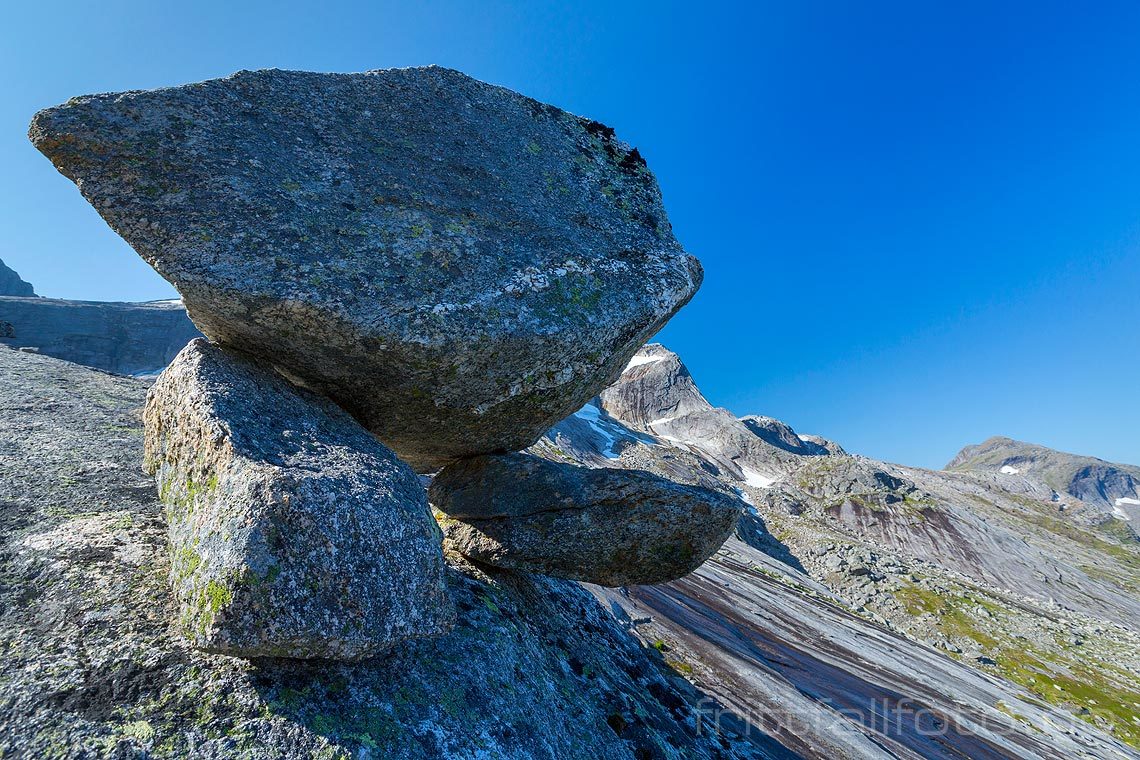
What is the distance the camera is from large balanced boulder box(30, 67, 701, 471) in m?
8.90

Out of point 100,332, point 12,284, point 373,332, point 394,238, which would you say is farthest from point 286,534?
point 12,284

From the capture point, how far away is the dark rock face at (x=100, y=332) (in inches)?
4122

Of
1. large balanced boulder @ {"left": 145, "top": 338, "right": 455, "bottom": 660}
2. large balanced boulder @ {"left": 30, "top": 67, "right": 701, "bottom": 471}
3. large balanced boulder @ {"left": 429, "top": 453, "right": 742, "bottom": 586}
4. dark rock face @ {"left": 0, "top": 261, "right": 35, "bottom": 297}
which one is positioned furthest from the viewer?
dark rock face @ {"left": 0, "top": 261, "right": 35, "bottom": 297}

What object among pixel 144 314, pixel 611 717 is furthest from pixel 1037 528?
pixel 144 314

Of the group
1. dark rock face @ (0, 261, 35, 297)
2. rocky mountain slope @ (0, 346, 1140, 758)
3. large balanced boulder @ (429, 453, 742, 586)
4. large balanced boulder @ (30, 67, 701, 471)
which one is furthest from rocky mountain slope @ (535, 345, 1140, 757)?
dark rock face @ (0, 261, 35, 297)

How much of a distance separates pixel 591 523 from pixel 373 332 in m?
5.98

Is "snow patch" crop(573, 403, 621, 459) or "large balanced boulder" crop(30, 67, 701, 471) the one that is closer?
"large balanced boulder" crop(30, 67, 701, 471)

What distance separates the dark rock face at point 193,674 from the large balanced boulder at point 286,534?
0.60 meters

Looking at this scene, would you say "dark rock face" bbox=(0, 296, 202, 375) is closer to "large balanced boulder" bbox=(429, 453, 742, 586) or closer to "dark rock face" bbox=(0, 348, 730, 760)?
"dark rock face" bbox=(0, 348, 730, 760)

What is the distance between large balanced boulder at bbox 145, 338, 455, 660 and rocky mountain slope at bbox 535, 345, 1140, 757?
39.6 ft

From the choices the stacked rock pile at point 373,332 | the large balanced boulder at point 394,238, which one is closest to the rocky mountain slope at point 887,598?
the stacked rock pile at point 373,332

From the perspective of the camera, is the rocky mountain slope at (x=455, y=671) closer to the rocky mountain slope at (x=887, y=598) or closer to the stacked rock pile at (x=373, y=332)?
the rocky mountain slope at (x=887, y=598)

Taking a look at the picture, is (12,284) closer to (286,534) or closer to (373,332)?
(373,332)

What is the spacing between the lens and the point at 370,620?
6.43 meters
